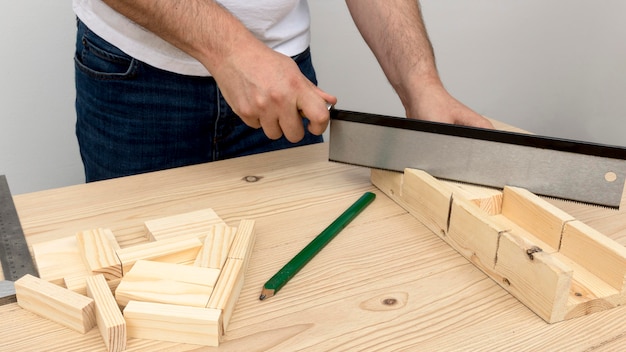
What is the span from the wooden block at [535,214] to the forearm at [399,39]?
410mm

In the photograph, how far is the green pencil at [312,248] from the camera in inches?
31.4

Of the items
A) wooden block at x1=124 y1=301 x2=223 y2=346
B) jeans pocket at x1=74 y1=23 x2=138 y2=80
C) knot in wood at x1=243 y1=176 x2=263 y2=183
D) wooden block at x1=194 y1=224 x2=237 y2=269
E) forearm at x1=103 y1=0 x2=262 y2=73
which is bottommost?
wooden block at x1=124 y1=301 x2=223 y2=346

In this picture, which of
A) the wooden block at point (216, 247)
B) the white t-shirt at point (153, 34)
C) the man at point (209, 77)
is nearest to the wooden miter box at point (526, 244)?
the man at point (209, 77)

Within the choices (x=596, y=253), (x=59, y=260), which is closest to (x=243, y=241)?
(x=59, y=260)

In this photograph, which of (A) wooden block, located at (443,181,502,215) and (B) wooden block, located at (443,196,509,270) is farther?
(A) wooden block, located at (443,181,502,215)

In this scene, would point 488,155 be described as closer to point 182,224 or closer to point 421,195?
point 421,195

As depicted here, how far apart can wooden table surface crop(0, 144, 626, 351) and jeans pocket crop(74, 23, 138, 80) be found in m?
0.28

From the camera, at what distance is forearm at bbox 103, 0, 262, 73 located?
108 cm

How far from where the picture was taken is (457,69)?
96.3 inches

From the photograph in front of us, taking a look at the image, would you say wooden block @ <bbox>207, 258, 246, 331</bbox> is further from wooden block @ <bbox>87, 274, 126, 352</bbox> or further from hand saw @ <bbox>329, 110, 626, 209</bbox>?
hand saw @ <bbox>329, 110, 626, 209</bbox>

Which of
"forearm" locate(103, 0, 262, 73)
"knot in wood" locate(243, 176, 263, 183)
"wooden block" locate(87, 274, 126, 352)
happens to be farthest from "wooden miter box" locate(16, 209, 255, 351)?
"forearm" locate(103, 0, 262, 73)

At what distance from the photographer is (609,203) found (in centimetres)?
98

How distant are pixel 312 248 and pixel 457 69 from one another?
5.79 feet

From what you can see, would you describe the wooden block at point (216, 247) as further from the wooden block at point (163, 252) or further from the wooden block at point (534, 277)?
the wooden block at point (534, 277)
